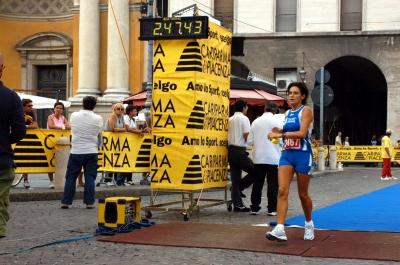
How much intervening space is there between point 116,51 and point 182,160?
2001cm

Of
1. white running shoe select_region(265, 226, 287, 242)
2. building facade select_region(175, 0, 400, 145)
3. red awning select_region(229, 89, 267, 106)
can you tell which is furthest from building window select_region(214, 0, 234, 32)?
white running shoe select_region(265, 226, 287, 242)

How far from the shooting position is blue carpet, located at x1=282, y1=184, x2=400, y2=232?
37.0 feet

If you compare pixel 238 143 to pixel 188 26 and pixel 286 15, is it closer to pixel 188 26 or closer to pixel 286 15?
pixel 188 26

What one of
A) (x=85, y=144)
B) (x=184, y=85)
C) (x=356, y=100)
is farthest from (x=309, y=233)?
(x=356, y=100)

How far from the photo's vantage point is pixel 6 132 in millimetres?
7086

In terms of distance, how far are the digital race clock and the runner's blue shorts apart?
10.1 ft

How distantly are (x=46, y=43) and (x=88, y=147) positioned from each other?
74.9ft

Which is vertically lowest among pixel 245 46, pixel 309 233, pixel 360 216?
pixel 360 216

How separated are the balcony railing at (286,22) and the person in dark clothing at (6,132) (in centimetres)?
3596

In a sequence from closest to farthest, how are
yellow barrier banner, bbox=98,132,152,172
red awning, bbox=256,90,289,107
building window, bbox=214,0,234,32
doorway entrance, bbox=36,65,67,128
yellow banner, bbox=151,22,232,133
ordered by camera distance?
yellow banner, bbox=151,22,232,133 < yellow barrier banner, bbox=98,132,152,172 < red awning, bbox=256,90,289,107 < doorway entrance, bbox=36,65,67,128 < building window, bbox=214,0,234,32

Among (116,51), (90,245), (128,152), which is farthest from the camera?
(116,51)

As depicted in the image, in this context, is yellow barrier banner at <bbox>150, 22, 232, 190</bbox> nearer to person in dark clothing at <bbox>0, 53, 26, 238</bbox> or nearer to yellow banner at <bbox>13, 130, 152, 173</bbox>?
yellow banner at <bbox>13, 130, 152, 173</bbox>

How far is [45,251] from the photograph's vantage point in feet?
29.0

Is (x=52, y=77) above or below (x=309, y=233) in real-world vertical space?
above
